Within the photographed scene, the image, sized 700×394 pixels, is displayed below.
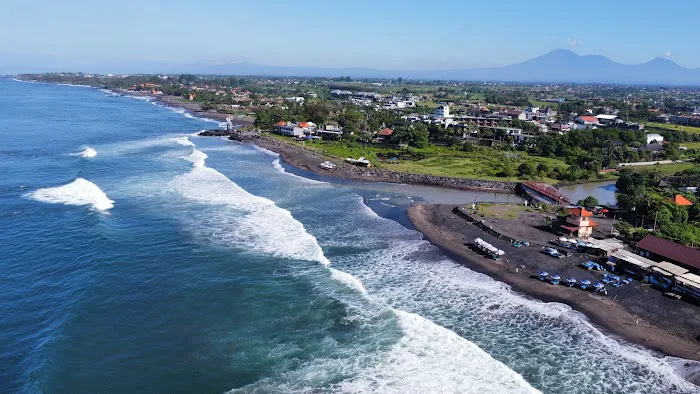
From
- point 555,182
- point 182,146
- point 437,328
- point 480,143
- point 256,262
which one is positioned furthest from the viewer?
point 480,143

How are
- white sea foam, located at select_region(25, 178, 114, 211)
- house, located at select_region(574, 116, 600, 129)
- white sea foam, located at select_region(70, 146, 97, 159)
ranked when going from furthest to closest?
house, located at select_region(574, 116, 600, 129) < white sea foam, located at select_region(70, 146, 97, 159) < white sea foam, located at select_region(25, 178, 114, 211)

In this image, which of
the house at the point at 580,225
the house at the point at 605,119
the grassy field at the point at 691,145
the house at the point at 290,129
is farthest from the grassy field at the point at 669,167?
the house at the point at 290,129

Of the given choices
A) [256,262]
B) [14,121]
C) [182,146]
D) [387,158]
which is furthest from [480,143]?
[14,121]

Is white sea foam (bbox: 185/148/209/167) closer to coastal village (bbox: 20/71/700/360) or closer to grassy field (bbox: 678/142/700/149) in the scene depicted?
coastal village (bbox: 20/71/700/360)

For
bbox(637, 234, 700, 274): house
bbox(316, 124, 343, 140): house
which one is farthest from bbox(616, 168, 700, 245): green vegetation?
bbox(316, 124, 343, 140): house

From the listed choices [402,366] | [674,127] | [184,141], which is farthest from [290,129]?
[674,127]

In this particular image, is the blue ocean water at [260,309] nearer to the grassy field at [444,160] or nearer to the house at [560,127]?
the grassy field at [444,160]

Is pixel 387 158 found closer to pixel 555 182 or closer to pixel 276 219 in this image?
pixel 555 182
